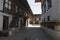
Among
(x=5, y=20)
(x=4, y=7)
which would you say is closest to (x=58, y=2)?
(x=4, y=7)

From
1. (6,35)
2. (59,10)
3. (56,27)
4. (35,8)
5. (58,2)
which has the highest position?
(35,8)

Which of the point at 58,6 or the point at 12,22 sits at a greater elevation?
the point at 58,6

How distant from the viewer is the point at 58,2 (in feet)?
39.5

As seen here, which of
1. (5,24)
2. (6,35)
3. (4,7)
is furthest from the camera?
(5,24)

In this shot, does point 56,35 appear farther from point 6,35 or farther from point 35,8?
point 35,8

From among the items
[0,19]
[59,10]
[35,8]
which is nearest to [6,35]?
[0,19]

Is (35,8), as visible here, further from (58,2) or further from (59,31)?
(59,31)

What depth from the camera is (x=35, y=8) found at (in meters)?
45.1

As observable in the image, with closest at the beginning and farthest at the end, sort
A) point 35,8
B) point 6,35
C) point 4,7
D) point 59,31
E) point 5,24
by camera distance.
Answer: point 59,31, point 6,35, point 4,7, point 5,24, point 35,8

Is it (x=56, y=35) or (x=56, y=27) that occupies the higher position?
(x=56, y=27)

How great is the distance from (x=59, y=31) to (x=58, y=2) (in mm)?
3845

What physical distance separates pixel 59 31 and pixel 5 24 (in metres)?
8.97

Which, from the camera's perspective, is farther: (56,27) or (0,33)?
(0,33)

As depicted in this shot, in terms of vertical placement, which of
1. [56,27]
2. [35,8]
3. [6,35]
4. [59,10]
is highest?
[35,8]
